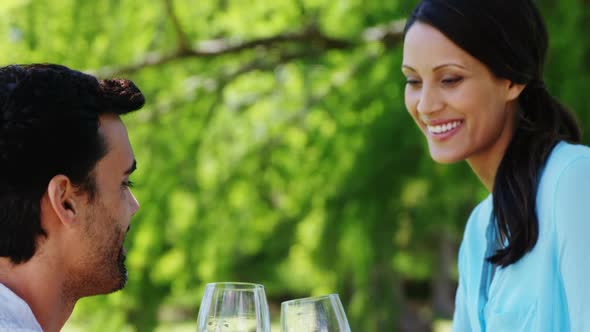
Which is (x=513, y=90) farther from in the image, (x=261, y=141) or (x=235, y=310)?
(x=261, y=141)

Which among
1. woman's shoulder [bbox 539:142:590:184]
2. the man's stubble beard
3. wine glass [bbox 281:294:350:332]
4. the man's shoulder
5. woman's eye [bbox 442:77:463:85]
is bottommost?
wine glass [bbox 281:294:350:332]

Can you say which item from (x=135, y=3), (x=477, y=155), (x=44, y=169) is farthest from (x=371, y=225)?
(x=44, y=169)

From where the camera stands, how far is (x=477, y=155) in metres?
2.55

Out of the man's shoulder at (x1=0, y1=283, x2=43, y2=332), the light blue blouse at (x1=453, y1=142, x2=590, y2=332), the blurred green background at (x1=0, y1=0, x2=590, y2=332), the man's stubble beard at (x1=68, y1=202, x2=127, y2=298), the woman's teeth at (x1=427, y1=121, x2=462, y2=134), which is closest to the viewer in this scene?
the man's shoulder at (x1=0, y1=283, x2=43, y2=332)

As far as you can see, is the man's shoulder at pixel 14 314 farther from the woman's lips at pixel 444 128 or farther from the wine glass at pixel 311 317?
the woman's lips at pixel 444 128

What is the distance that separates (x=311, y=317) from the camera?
1.70m

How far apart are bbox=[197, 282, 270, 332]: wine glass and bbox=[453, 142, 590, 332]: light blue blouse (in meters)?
0.85

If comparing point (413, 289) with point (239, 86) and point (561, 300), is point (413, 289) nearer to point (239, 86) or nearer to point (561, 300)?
point (239, 86)

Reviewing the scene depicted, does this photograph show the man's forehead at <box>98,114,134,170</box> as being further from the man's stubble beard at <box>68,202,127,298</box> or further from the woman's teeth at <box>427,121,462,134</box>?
the woman's teeth at <box>427,121,462,134</box>

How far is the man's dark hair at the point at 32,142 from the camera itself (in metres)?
1.67

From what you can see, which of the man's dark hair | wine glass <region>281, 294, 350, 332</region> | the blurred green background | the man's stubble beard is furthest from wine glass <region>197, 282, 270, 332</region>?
the blurred green background

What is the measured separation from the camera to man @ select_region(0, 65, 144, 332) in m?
1.68

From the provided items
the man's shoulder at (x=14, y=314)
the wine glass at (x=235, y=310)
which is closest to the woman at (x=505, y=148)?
the wine glass at (x=235, y=310)

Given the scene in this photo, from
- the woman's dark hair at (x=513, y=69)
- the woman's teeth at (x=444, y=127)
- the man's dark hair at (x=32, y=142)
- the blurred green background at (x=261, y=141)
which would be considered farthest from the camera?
the blurred green background at (x=261, y=141)
